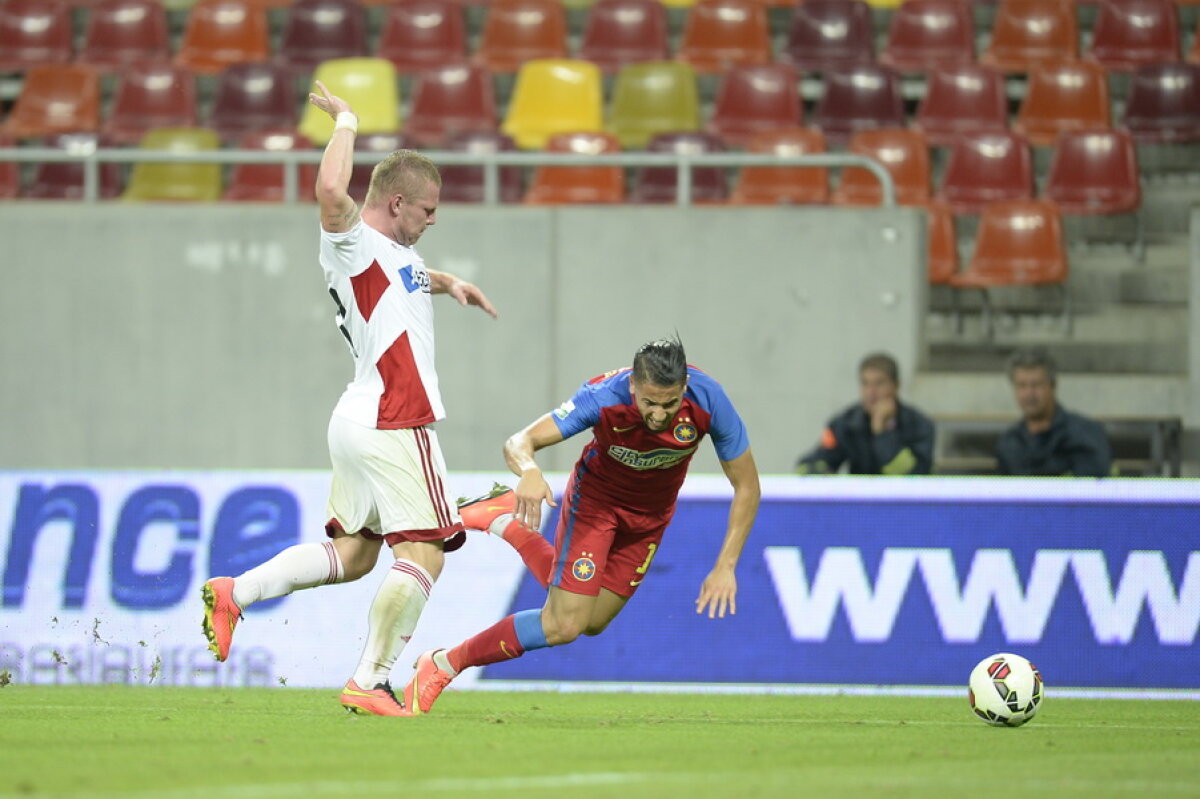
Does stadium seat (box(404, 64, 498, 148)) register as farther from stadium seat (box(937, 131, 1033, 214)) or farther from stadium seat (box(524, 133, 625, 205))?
stadium seat (box(937, 131, 1033, 214))

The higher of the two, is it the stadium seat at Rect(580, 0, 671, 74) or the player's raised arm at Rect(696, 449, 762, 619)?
the stadium seat at Rect(580, 0, 671, 74)

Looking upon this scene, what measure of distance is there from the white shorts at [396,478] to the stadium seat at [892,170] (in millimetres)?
7723

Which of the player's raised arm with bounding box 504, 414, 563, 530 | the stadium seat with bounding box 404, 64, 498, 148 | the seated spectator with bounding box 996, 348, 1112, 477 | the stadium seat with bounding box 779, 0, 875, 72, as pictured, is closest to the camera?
the player's raised arm with bounding box 504, 414, 563, 530

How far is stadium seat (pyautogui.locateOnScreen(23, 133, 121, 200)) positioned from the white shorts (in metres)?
7.87

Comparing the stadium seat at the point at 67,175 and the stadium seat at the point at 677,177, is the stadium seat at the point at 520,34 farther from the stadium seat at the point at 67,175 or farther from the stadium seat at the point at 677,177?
the stadium seat at the point at 67,175

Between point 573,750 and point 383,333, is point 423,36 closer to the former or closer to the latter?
point 383,333

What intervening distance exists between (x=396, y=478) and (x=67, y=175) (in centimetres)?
850

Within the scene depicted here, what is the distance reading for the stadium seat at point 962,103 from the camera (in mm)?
15109

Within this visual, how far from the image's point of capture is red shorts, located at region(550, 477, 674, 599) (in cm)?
752

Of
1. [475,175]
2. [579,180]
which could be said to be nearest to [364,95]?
[475,175]

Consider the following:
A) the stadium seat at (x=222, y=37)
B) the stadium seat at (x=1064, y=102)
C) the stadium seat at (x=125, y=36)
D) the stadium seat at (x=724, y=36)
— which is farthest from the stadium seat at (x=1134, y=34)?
the stadium seat at (x=125, y=36)

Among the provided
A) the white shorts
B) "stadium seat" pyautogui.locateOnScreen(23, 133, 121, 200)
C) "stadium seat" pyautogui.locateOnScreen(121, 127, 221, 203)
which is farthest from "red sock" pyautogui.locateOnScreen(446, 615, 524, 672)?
"stadium seat" pyautogui.locateOnScreen(23, 133, 121, 200)

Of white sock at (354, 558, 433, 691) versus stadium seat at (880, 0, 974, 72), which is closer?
white sock at (354, 558, 433, 691)

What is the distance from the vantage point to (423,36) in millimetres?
16281
